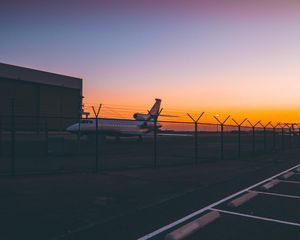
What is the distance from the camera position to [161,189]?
10562mm

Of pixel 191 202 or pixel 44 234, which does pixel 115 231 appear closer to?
pixel 44 234

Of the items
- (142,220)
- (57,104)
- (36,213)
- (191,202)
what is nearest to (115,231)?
(142,220)

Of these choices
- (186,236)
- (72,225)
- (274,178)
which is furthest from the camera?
(274,178)

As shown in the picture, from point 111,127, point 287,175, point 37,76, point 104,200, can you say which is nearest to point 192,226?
point 104,200

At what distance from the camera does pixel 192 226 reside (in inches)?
252

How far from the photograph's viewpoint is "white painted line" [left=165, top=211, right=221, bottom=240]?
5.80m

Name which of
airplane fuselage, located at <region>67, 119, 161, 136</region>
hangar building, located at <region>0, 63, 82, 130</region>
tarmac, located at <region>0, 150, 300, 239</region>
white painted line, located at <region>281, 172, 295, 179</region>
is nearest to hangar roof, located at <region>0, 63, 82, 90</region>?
hangar building, located at <region>0, 63, 82, 130</region>

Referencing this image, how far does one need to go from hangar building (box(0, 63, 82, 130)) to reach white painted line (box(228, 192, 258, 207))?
121ft

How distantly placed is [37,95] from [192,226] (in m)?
49.4

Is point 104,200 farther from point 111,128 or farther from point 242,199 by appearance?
point 111,128

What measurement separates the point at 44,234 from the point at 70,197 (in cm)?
308

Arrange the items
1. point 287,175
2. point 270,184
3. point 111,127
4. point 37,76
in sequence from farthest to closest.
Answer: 1. point 37,76
2. point 111,127
3. point 287,175
4. point 270,184

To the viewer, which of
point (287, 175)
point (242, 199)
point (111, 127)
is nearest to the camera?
point (242, 199)

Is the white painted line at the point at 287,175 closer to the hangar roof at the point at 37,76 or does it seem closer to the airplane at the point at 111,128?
the airplane at the point at 111,128
